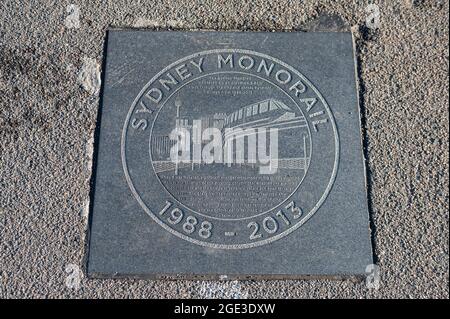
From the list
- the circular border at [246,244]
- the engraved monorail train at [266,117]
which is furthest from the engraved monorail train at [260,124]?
the circular border at [246,244]

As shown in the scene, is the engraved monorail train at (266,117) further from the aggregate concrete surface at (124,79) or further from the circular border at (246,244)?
the aggregate concrete surface at (124,79)

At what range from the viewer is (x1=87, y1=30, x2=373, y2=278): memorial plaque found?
2.06 meters

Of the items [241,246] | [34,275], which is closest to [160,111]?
[241,246]

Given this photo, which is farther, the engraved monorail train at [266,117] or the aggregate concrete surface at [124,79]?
the engraved monorail train at [266,117]

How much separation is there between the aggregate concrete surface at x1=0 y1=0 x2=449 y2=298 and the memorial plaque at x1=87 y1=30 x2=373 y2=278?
6 cm

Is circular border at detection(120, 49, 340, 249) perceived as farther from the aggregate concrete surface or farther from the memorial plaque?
the aggregate concrete surface

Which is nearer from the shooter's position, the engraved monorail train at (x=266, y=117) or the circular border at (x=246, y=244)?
the circular border at (x=246, y=244)

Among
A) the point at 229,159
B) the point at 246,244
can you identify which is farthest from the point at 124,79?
the point at 246,244

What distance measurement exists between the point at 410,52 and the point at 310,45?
47 centimetres

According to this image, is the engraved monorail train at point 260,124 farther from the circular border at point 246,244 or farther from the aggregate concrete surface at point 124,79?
the aggregate concrete surface at point 124,79

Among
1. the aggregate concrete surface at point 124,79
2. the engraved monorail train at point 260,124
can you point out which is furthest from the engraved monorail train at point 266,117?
the aggregate concrete surface at point 124,79

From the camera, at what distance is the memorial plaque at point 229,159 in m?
2.06

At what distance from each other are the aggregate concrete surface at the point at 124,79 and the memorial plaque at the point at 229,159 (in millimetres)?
63

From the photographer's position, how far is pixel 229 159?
2.14 meters
